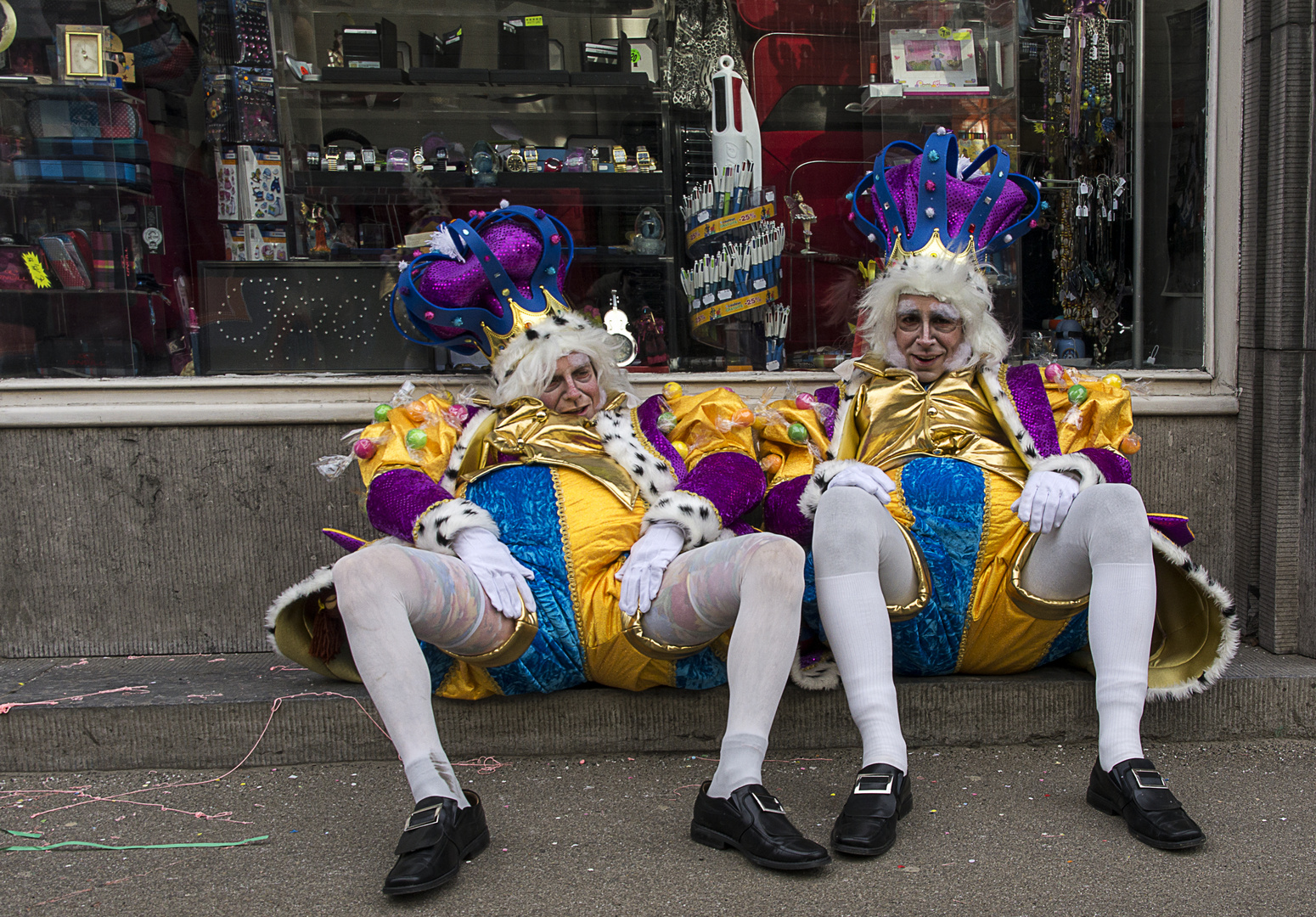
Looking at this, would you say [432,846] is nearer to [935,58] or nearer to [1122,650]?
[1122,650]

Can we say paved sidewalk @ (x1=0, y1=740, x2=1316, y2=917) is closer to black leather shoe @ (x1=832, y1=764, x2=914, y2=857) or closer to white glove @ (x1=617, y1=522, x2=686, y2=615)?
black leather shoe @ (x1=832, y1=764, x2=914, y2=857)

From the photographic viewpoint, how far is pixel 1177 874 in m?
1.98

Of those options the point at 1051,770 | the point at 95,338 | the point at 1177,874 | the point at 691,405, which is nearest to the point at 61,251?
the point at 95,338

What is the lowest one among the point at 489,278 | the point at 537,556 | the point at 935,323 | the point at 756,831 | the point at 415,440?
the point at 756,831

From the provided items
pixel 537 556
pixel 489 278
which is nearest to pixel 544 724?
pixel 537 556

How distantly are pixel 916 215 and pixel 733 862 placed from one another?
1.75 meters

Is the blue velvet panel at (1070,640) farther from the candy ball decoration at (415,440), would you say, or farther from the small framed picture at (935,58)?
the small framed picture at (935,58)

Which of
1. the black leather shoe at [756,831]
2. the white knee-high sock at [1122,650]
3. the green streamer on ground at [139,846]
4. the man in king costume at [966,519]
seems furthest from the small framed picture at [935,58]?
the green streamer on ground at [139,846]

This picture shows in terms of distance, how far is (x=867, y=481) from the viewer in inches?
95.2

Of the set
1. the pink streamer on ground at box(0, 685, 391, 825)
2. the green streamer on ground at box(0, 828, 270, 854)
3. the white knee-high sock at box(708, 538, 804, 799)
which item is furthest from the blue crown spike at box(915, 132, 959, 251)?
the green streamer on ground at box(0, 828, 270, 854)

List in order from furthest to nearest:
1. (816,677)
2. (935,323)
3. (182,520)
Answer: (182,520) → (935,323) → (816,677)

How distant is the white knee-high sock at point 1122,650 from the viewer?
7.17 ft

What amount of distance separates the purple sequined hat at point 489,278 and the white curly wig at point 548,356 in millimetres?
50

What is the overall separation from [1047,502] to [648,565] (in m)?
0.91
